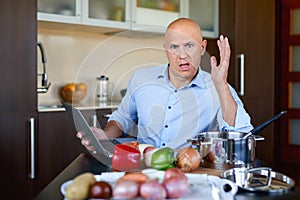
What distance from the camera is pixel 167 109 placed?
188 centimetres

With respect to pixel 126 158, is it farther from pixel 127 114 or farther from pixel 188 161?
pixel 127 114

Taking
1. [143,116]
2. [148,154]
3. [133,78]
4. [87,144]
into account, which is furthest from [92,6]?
[148,154]

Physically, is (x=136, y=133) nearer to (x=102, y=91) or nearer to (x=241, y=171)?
(x=241, y=171)

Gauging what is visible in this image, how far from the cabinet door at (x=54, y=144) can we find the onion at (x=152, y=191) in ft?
6.84

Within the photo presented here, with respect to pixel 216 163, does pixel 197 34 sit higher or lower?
higher

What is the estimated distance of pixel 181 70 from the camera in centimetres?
180

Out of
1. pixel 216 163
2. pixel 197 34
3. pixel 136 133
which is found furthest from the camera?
pixel 136 133

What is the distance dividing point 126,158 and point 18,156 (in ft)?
5.52

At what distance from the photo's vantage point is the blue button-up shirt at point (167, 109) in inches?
68.6

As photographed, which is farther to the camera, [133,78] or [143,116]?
[133,78]

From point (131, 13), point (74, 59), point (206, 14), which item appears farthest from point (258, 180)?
point (206, 14)

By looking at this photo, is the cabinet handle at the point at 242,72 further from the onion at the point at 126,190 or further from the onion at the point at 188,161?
the onion at the point at 126,190

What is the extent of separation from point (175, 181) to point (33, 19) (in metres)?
2.18

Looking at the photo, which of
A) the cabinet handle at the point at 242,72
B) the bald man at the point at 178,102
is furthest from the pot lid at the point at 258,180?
the cabinet handle at the point at 242,72
